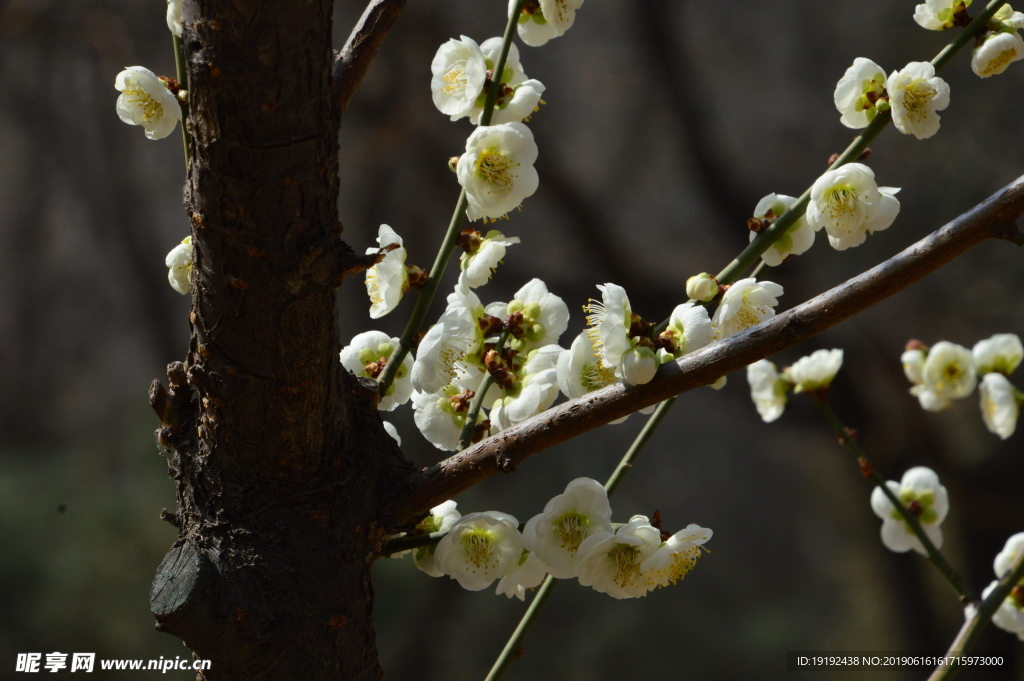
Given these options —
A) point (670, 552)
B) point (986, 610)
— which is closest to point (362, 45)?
point (670, 552)

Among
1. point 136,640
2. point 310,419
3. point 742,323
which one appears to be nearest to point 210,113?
point 310,419

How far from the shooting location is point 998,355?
3.45 ft

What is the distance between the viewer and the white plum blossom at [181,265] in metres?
0.55

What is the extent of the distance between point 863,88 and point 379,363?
0.42 meters

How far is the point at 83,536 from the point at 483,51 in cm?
194

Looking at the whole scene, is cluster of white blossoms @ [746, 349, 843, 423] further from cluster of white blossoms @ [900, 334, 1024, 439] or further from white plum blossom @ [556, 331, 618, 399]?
white plum blossom @ [556, 331, 618, 399]

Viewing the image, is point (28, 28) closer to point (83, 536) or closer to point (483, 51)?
point (83, 536)

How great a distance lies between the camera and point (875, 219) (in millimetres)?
550

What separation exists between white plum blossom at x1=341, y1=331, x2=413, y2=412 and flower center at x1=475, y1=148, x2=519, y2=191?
0.49 feet

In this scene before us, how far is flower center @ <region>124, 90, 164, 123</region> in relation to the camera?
563 mm

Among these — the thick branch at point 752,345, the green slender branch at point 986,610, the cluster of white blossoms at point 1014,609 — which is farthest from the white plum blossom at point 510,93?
the cluster of white blossoms at point 1014,609

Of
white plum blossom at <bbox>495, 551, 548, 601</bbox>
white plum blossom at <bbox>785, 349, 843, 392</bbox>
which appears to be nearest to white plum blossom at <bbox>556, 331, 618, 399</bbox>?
white plum blossom at <bbox>495, 551, 548, 601</bbox>

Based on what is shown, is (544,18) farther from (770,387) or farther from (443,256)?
(770,387)

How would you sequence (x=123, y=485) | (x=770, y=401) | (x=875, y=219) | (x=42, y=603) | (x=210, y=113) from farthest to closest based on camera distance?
(x=123, y=485)
(x=42, y=603)
(x=770, y=401)
(x=875, y=219)
(x=210, y=113)
